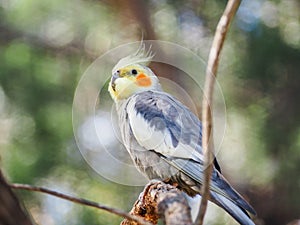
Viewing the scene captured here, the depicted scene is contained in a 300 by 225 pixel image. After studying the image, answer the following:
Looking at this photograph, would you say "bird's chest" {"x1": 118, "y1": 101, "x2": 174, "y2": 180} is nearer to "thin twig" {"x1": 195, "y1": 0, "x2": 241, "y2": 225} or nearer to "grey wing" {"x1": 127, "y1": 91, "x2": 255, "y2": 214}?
"grey wing" {"x1": 127, "y1": 91, "x2": 255, "y2": 214}

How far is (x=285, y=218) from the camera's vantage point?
2.48m

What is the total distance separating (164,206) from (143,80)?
1.20 meters

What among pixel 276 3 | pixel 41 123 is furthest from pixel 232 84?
pixel 41 123

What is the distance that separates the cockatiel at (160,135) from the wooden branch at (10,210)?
1.04 meters

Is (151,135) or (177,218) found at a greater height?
(151,135)

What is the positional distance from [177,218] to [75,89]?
1.93 m

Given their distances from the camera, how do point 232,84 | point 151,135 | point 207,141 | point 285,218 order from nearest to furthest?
point 207,141
point 151,135
point 285,218
point 232,84

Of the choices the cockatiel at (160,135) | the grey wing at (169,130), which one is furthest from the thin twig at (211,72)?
the grey wing at (169,130)

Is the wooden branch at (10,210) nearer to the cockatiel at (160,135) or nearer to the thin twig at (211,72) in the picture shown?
the thin twig at (211,72)

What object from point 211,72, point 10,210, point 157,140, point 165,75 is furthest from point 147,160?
point 10,210

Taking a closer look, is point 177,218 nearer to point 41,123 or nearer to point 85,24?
point 41,123

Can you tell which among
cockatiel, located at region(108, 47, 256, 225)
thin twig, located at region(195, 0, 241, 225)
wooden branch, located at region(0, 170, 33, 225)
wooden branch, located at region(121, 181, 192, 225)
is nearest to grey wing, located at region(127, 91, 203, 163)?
cockatiel, located at region(108, 47, 256, 225)

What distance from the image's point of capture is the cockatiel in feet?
5.85

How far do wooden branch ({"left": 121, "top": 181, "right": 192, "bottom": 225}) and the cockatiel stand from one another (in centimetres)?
30
